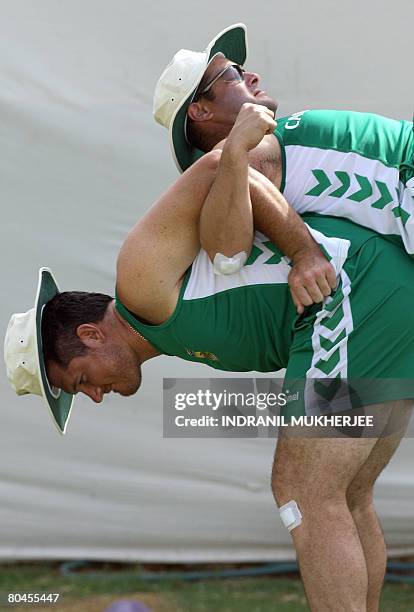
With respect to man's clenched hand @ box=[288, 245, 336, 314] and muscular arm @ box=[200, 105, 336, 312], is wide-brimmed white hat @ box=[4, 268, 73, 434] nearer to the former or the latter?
muscular arm @ box=[200, 105, 336, 312]

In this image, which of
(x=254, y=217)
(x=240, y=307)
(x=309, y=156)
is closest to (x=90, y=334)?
(x=240, y=307)

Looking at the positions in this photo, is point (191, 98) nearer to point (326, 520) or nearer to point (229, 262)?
point (229, 262)

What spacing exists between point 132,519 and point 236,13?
2083 mm

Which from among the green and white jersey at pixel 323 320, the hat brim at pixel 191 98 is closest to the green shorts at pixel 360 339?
the green and white jersey at pixel 323 320

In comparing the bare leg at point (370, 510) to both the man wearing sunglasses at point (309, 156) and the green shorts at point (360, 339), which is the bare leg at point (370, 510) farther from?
the man wearing sunglasses at point (309, 156)

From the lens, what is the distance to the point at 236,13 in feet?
15.1

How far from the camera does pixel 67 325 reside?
3.47 meters

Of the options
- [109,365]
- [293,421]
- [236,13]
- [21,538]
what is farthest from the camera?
[21,538]

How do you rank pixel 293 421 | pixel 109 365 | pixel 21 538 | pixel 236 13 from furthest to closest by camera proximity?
pixel 21 538, pixel 236 13, pixel 109 365, pixel 293 421

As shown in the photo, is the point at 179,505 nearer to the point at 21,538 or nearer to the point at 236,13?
the point at 21,538

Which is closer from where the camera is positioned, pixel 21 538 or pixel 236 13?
pixel 236 13

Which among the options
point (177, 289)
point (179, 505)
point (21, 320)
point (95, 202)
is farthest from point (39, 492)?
point (177, 289)

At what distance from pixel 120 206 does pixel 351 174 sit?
1.73 metres

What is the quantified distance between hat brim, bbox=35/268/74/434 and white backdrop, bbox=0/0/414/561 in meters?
1.03
